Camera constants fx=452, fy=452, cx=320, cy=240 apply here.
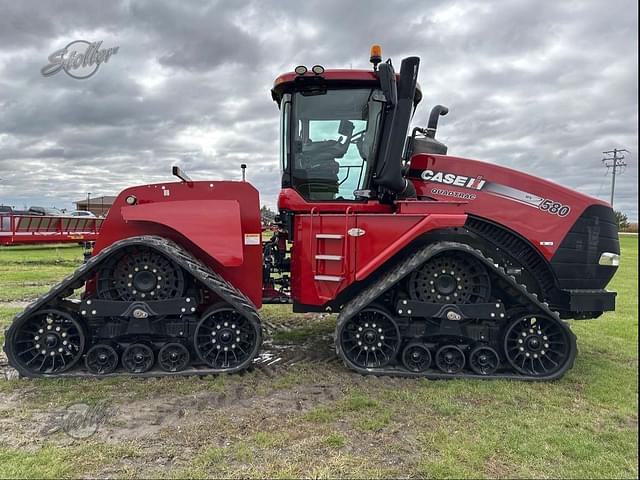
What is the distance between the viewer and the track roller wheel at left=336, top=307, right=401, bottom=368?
4.59 metres

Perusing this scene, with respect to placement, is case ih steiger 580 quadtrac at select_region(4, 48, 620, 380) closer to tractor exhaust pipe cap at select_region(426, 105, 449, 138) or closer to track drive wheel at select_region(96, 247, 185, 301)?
track drive wheel at select_region(96, 247, 185, 301)

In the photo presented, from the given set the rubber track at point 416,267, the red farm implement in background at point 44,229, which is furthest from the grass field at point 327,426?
the red farm implement in background at point 44,229

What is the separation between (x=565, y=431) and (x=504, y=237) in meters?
2.12

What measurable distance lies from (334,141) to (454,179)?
137cm

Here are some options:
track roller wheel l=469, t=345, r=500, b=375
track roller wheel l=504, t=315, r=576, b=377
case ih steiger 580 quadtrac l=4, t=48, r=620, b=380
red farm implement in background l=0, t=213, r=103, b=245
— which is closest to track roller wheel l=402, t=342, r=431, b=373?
case ih steiger 580 quadtrac l=4, t=48, r=620, b=380

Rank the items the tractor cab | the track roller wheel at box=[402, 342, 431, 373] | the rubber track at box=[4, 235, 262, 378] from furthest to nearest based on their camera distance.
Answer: the tractor cab < the track roller wheel at box=[402, 342, 431, 373] < the rubber track at box=[4, 235, 262, 378]

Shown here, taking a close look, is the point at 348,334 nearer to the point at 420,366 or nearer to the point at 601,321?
the point at 420,366

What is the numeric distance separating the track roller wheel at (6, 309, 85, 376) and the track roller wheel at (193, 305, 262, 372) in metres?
1.17

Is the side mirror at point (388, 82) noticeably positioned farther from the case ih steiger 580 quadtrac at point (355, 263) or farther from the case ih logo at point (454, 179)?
the case ih logo at point (454, 179)

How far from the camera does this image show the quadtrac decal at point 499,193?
480cm

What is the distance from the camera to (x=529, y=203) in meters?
4.81

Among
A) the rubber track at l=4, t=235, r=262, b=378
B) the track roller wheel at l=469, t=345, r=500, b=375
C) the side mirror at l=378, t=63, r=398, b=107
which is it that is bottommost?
the track roller wheel at l=469, t=345, r=500, b=375

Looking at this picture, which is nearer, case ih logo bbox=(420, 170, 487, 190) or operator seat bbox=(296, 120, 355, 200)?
case ih logo bbox=(420, 170, 487, 190)

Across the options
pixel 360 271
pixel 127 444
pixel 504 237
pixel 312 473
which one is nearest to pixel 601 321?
pixel 504 237
